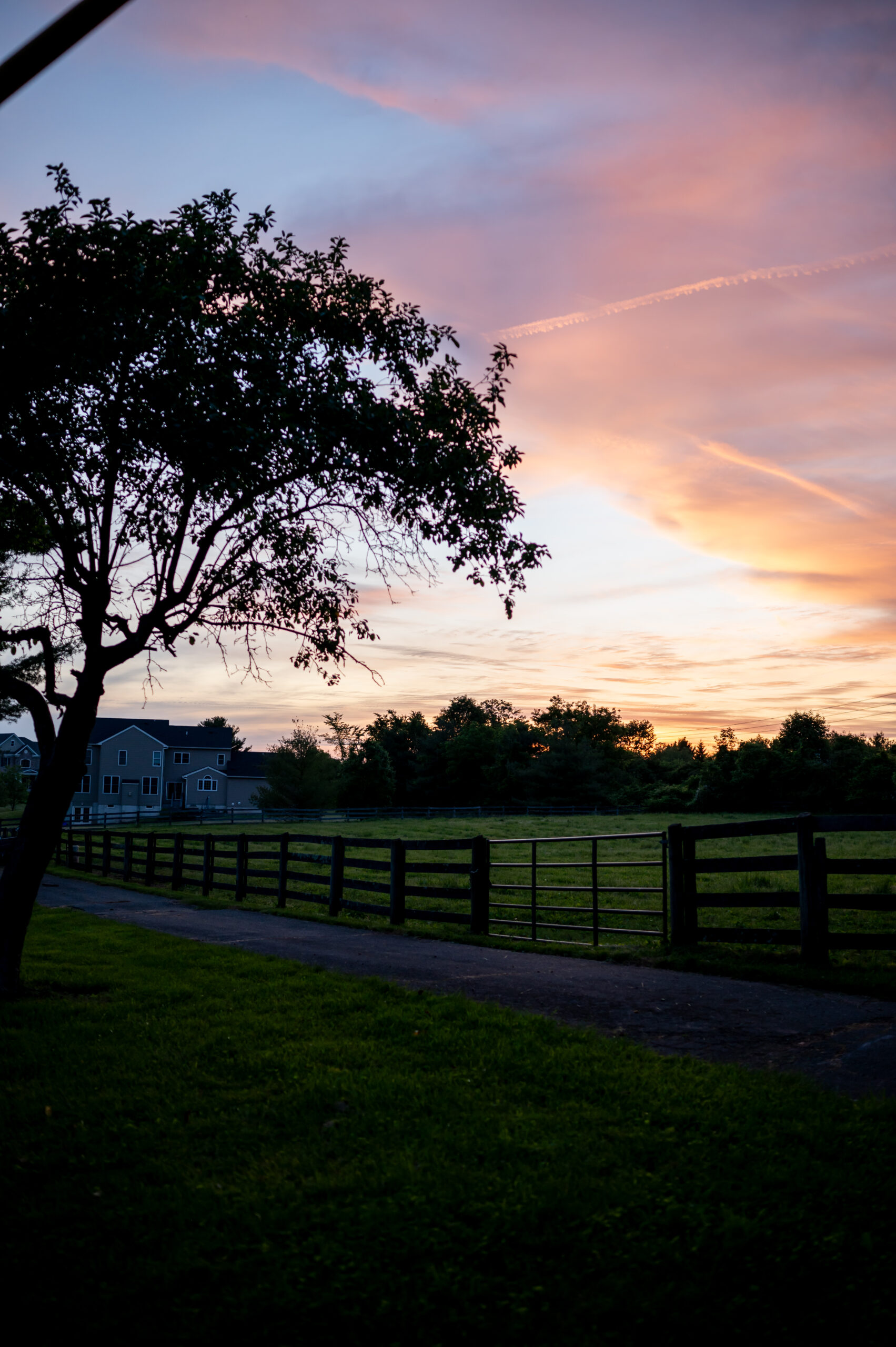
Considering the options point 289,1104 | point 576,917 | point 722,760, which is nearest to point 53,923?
point 576,917

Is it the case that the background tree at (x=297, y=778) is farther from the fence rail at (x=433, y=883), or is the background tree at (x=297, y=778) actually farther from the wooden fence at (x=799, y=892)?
the wooden fence at (x=799, y=892)

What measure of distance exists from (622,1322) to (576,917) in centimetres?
1304

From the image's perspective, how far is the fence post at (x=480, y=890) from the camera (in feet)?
41.3

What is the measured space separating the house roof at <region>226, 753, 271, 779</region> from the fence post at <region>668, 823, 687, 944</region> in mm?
73736

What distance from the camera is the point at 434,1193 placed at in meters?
3.74

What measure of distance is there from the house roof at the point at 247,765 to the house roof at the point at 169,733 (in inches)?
86.1

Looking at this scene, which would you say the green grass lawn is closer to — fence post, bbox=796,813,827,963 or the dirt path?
fence post, bbox=796,813,827,963

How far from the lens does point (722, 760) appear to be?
75375mm

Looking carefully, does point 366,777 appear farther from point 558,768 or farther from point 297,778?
point 558,768

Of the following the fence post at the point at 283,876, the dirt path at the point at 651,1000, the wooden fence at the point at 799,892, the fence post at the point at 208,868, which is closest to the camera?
the dirt path at the point at 651,1000

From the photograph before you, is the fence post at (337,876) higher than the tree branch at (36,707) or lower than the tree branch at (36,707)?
lower

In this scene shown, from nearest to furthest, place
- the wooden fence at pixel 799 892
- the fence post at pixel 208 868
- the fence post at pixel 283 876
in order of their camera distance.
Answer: the wooden fence at pixel 799 892 < the fence post at pixel 283 876 < the fence post at pixel 208 868

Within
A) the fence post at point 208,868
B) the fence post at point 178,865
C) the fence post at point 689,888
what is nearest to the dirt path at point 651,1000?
the fence post at point 689,888

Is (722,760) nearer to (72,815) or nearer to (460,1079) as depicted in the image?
(72,815)
